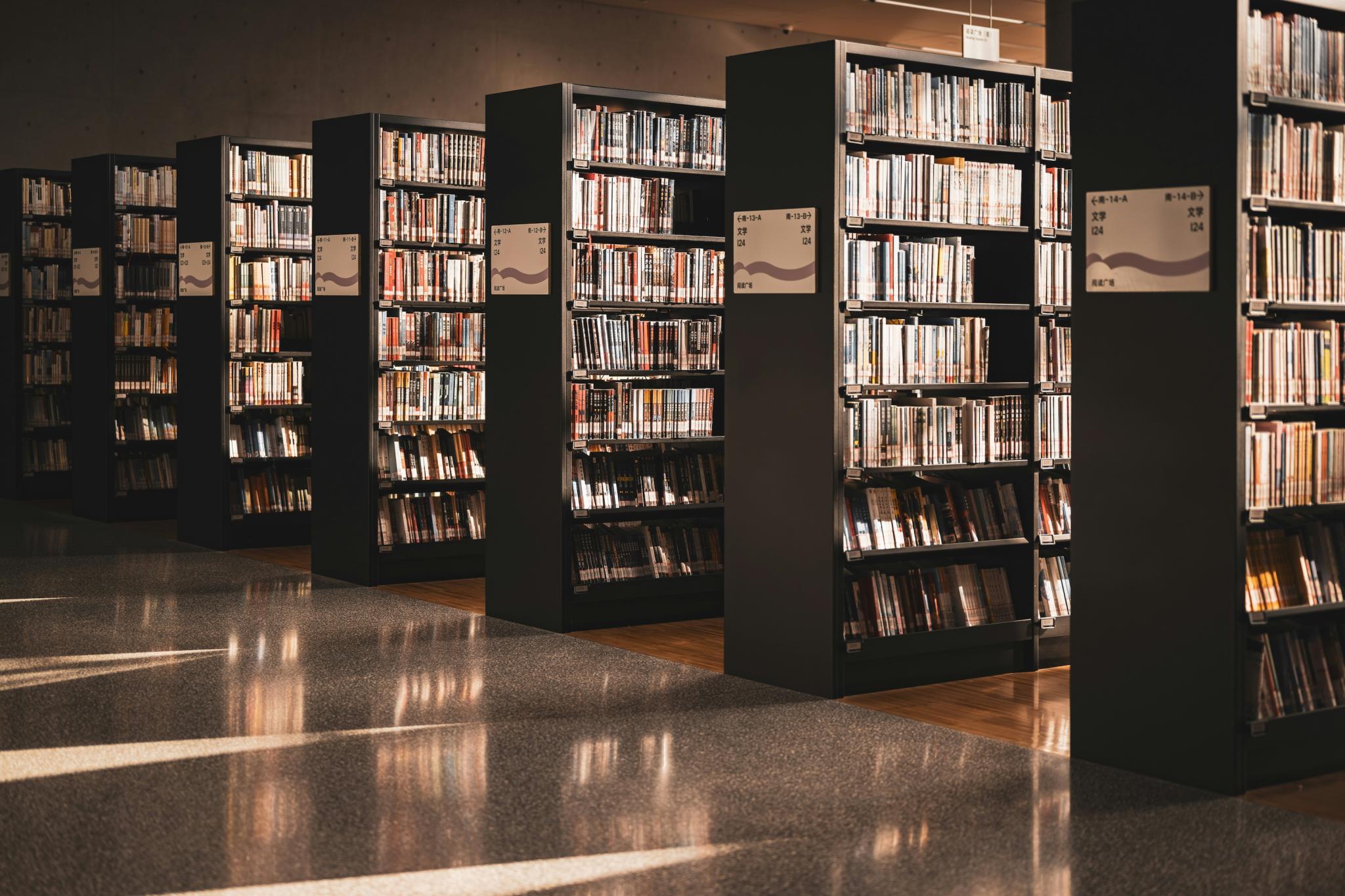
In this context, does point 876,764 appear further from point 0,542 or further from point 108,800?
point 0,542

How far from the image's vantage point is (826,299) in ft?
19.2

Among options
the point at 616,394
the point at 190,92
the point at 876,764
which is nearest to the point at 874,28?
the point at 190,92

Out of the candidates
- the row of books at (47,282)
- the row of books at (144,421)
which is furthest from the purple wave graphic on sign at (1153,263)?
the row of books at (47,282)

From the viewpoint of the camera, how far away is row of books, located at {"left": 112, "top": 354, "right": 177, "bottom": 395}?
1148 centimetres

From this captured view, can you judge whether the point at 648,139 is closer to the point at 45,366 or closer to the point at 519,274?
the point at 519,274

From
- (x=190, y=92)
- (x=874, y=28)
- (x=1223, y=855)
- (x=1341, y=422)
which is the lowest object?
(x=1223, y=855)

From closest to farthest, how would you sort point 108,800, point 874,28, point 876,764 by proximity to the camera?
1. point 108,800
2. point 876,764
3. point 874,28

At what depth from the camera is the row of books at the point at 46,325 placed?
12.8 metres

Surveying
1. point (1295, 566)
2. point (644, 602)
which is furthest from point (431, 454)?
point (1295, 566)

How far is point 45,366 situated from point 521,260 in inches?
278

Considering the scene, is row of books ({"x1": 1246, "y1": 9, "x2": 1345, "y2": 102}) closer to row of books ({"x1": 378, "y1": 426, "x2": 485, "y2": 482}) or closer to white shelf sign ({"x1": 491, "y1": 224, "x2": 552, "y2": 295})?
white shelf sign ({"x1": 491, "y1": 224, "x2": 552, "y2": 295})

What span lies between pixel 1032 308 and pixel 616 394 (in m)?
2.03

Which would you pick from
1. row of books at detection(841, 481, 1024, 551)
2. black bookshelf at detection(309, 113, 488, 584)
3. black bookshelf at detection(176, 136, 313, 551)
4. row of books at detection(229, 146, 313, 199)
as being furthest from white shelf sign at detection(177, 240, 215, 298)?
row of books at detection(841, 481, 1024, 551)

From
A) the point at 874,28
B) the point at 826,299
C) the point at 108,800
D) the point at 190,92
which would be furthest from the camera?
the point at 874,28
